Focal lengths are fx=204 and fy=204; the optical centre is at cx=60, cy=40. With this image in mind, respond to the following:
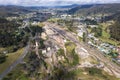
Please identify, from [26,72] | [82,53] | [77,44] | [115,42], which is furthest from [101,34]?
[26,72]

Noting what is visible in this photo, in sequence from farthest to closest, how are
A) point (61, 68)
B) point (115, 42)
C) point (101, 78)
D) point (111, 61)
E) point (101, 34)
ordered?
1. point (101, 34)
2. point (115, 42)
3. point (111, 61)
4. point (61, 68)
5. point (101, 78)

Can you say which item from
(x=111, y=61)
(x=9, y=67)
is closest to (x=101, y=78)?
(x=111, y=61)

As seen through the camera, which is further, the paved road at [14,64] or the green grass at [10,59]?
the green grass at [10,59]

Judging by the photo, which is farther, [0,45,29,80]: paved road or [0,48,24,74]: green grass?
[0,48,24,74]: green grass

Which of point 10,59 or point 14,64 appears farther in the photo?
point 10,59

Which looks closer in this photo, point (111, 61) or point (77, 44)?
point (111, 61)

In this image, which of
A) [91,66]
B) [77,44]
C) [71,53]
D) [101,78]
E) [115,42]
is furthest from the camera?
[115,42]

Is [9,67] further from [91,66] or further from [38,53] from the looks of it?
[91,66]

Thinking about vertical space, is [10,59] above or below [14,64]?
below

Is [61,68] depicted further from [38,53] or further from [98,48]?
[98,48]
